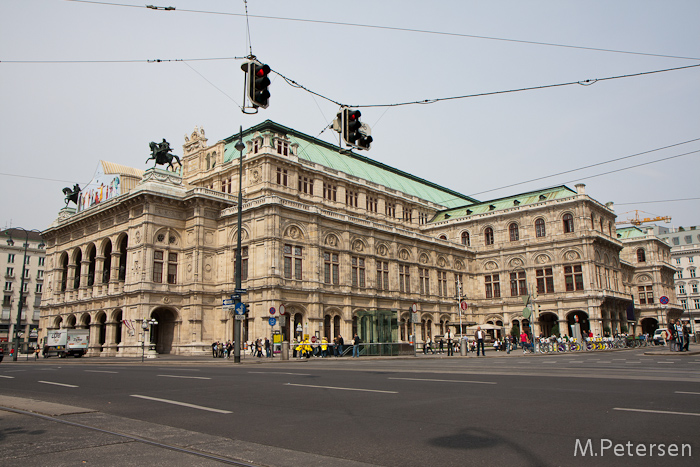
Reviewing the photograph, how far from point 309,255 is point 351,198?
647 inches

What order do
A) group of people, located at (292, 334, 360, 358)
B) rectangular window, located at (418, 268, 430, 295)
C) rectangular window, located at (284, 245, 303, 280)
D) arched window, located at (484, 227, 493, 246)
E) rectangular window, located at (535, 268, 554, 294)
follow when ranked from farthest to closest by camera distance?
arched window, located at (484, 227, 493, 246), rectangular window, located at (535, 268, 554, 294), rectangular window, located at (418, 268, 430, 295), rectangular window, located at (284, 245, 303, 280), group of people, located at (292, 334, 360, 358)

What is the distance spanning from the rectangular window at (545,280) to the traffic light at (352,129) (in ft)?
178

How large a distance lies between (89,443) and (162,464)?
1.63 meters

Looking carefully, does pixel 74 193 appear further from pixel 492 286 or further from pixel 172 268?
pixel 492 286

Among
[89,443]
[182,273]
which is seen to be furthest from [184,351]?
[89,443]

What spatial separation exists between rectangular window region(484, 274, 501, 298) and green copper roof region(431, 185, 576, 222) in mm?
9190

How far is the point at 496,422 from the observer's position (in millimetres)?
7566

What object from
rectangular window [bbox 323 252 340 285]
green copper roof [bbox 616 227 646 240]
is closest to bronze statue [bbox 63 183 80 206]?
rectangular window [bbox 323 252 340 285]

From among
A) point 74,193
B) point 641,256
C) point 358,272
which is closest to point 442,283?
point 358,272

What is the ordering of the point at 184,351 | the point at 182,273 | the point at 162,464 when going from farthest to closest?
the point at 182,273 < the point at 184,351 < the point at 162,464

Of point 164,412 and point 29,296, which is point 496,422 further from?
point 29,296

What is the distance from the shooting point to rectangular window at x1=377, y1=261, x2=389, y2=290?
56641 mm

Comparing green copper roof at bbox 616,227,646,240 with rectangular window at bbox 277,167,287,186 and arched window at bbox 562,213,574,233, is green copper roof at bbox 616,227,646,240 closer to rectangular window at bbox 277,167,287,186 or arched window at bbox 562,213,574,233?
arched window at bbox 562,213,574,233

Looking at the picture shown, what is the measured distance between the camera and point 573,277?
6319 centimetres
